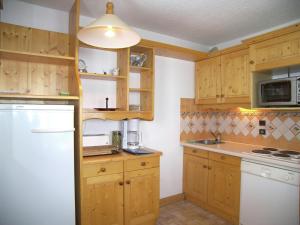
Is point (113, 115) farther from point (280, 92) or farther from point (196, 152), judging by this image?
point (280, 92)

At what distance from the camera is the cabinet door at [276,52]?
2072 mm

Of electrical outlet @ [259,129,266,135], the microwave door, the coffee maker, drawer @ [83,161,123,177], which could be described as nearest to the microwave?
the microwave door

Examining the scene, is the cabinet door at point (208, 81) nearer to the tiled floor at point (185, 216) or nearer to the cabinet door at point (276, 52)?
the cabinet door at point (276, 52)

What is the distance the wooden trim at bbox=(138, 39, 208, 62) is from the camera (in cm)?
253

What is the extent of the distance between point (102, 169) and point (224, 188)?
154 centimetres

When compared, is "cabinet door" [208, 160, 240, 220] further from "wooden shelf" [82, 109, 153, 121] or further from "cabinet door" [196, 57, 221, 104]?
"wooden shelf" [82, 109, 153, 121]

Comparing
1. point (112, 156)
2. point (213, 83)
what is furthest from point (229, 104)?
point (112, 156)

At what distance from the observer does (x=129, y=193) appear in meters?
2.18

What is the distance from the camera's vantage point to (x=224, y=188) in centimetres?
256

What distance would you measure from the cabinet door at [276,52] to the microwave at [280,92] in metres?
0.17

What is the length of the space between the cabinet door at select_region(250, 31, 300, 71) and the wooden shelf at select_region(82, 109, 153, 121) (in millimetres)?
1385

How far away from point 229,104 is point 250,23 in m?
1.04

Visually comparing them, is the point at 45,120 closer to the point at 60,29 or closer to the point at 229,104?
the point at 60,29

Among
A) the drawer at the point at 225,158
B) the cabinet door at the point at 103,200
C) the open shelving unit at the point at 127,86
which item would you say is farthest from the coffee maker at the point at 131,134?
the drawer at the point at 225,158
